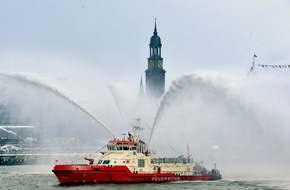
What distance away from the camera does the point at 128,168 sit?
81.1 meters

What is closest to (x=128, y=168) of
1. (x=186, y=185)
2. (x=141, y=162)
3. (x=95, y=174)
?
(x=141, y=162)

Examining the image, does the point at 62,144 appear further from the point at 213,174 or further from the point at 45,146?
the point at 213,174

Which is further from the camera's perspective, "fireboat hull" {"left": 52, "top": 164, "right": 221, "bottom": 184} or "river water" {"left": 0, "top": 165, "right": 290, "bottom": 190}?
"fireboat hull" {"left": 52, "top": 164, "right": 221, "bottom": 184}

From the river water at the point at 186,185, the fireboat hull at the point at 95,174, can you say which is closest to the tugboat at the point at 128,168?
the fireboat hull at the point at 95,174

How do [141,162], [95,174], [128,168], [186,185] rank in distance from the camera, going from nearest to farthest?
1. [186,185]
2. [95,174]
3. [128,168]
4. [141,162]

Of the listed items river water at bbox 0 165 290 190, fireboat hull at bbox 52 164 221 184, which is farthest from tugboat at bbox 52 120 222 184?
river water at bbox 0 165 290 190

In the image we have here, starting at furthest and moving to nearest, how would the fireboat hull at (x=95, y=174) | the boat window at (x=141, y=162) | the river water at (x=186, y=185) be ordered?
the boat window at (x=141, y=162) < the fireboat hull at (x=95, y=174) < the river water at (x=186, y=185)

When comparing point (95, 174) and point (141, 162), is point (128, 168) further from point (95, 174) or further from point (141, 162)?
point (95, 174)

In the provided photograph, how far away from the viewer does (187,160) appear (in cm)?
8744

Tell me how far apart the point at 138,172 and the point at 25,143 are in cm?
12124

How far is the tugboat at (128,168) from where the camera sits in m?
80.1

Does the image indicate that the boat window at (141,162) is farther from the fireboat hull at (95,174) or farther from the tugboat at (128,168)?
the fireboat hull at (95,174)

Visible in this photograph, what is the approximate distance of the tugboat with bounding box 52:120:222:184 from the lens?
80.1 metres

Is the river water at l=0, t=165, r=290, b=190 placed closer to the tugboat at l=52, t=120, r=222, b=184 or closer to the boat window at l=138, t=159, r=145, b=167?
the tugboat at l=52, t=120, r=222, b=184
